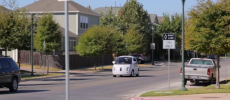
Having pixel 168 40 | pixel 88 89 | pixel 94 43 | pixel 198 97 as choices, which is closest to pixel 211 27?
pixel 168 40

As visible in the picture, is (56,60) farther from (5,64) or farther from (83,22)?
(5,64)

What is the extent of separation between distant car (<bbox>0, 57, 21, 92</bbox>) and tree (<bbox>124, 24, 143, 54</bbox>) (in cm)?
4141

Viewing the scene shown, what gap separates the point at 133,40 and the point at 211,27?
141 ft

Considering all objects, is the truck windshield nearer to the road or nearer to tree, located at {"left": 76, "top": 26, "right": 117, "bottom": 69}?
the road

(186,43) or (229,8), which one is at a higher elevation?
(229,8)

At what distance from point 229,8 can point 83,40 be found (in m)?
28.0

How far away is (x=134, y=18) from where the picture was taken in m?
69.2

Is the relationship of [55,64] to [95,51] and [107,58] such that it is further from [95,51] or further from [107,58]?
[107,58]

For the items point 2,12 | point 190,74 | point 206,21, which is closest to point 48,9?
point 2,12

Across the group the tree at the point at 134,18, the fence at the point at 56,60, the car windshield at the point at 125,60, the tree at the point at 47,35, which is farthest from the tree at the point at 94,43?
the tree at the point at 134,18

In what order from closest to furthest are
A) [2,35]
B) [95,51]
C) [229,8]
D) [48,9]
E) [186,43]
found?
[229,8], [186,43], [2,35], [95,51], [48,9]

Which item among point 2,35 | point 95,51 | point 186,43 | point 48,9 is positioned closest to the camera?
point 186,43

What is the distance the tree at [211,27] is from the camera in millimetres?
19906

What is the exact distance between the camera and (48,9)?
58.1 metres
